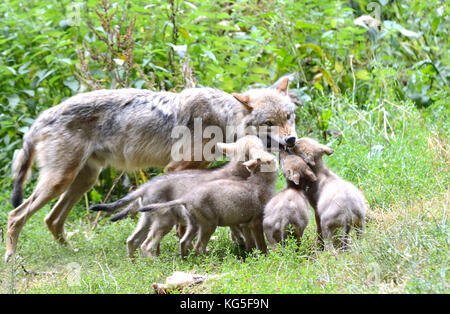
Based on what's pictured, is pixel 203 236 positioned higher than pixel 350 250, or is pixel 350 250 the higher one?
pixel 350 250

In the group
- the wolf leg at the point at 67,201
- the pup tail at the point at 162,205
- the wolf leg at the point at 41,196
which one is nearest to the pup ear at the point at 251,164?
the pup tail at the point at 162,205

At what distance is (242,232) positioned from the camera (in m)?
5.65

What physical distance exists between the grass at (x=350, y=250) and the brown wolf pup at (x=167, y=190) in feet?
0.88

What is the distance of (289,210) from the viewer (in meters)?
4.92

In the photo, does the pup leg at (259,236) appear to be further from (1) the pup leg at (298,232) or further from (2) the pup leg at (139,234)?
(2) the pup leg at (139,234)

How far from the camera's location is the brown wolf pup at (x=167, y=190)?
5484 mm

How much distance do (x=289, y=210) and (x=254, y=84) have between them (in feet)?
15.0

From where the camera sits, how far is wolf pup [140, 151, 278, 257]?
5.20 metres

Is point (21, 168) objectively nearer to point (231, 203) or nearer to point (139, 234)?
point (139, 234)

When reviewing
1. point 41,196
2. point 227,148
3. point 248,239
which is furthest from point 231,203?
point 41,196

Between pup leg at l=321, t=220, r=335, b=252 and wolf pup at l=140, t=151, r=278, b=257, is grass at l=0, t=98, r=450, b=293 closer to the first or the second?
pup leg at l=321, t=220, r=335, b=252

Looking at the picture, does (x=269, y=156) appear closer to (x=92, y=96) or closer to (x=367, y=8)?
(x=92, y=96)
